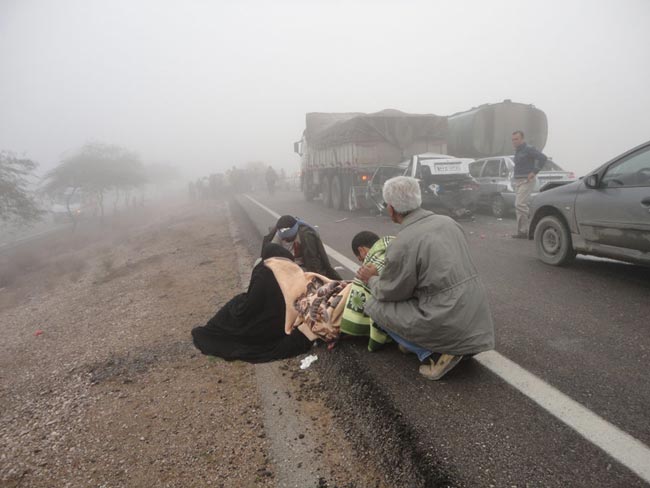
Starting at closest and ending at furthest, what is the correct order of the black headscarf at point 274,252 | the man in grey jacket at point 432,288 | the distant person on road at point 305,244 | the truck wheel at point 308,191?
the man in grey jacket at point 432,288 → the black headscarf at point 274,252 → the distant person on road at point 305,244 → the truck wheel at point 308,191

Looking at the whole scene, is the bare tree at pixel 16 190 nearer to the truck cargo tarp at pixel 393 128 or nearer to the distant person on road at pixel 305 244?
the truck cargo tarp at pixel 393 128

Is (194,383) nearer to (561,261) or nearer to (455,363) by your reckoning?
(455,363)

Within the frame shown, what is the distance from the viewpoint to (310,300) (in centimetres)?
335

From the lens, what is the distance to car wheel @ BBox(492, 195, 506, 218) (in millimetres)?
10281

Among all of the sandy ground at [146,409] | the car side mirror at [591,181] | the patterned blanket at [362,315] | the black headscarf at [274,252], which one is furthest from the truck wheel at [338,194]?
the patterned blanket at [362,315]

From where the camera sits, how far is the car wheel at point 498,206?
10.3 meters

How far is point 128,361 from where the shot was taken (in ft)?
12.3

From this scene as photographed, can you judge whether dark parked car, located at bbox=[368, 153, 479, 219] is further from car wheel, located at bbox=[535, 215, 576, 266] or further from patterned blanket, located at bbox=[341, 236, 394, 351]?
patterned blanket, located at bbox=[341, 236, 394, 351]

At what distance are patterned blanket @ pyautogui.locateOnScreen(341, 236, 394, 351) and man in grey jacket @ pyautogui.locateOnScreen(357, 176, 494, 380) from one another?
36cm

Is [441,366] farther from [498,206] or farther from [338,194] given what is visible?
[338,194]

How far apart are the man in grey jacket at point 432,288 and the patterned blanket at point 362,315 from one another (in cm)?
36

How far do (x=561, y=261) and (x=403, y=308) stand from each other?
3.73 meters

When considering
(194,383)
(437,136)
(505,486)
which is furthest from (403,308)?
(437,136)

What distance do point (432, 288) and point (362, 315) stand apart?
2.75 feet
